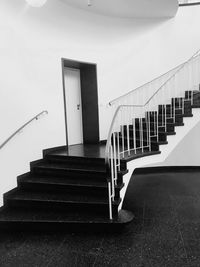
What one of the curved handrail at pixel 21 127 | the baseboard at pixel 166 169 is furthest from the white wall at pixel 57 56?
the baseboard at pixel 166 169

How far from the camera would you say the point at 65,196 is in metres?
3.46

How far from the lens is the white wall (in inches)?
144

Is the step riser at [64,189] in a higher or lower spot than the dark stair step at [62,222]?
higher

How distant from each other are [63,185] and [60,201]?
29 cm

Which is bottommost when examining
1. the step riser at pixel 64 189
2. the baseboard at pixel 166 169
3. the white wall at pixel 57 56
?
A: the baseboard at pixel 166 169

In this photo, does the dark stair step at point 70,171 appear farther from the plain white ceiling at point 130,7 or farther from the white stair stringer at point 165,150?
the plain white ceiling at point 130,7

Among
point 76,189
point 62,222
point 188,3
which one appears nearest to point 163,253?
point 62,222

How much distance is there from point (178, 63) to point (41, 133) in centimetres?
391

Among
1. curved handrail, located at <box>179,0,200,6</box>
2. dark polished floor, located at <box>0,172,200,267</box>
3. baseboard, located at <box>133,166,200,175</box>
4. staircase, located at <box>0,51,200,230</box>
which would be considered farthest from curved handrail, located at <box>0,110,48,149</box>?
curved handrail, located at <box>179,0,200,6</box>

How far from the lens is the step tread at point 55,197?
328cm

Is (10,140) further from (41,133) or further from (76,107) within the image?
(76,107)

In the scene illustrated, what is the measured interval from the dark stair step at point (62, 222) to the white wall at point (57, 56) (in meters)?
0.56

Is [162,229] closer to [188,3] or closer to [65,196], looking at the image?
[65,196]

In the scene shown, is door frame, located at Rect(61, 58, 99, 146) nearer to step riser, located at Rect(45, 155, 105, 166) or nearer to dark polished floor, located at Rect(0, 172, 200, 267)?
step riser, located at Rect(45, 155, 105, 166)
